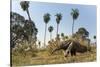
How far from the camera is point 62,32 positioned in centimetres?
216

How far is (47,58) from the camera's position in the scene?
2.10 metres

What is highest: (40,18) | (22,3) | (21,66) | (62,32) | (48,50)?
(22,3)

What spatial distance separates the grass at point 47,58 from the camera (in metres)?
2.00

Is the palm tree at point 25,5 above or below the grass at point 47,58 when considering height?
above

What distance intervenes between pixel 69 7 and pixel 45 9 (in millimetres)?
279

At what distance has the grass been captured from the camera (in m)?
2.00

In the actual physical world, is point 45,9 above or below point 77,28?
above

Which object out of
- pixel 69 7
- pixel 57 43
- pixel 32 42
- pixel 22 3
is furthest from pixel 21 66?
pixel 69 7

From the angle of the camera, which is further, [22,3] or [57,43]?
[57,43]

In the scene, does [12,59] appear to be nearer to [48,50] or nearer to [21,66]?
[21,66]

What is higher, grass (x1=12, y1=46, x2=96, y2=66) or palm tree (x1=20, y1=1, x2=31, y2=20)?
palm tree (x1=20, y1=1, x2=31, y2=20)

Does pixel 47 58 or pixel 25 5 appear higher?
pixel 25 5
